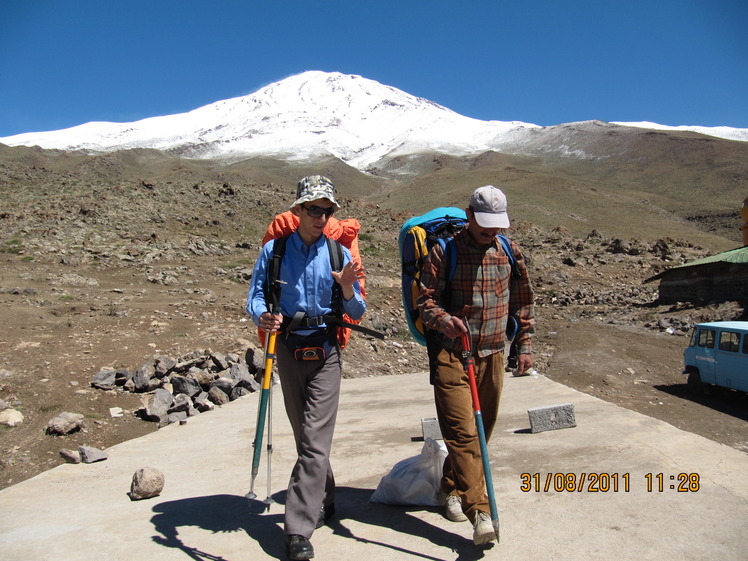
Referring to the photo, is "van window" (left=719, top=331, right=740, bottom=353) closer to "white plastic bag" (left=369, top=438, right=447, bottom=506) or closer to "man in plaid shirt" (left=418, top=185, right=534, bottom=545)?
"man in plaid shirt" (left=418, top=185, right=534, bottom=545)

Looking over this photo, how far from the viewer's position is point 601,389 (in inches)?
405

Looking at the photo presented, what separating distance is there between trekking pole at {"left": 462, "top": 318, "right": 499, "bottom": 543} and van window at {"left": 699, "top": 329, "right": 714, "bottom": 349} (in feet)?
28.5

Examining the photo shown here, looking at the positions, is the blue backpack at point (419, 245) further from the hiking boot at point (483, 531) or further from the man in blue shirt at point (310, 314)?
the hiking boot at point (483, 531)

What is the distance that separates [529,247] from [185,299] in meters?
21.1

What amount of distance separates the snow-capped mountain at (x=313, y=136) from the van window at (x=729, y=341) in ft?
357

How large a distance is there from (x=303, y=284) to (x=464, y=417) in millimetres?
1050

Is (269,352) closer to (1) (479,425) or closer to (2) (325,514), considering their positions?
(2) (325,514)

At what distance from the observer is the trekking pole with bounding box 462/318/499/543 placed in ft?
8.87

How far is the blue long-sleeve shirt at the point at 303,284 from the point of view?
9.96 feet

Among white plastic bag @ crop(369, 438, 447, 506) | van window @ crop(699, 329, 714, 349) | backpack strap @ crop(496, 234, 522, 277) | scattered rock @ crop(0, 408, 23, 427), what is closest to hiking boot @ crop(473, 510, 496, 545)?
white plastic bag @ crop(369, 438, 447, 506)

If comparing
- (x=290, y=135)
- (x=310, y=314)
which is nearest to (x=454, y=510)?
(x=310, y=314)

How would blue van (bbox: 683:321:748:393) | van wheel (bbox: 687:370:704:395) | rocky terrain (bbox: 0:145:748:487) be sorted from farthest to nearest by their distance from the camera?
van wheel (bbox: 687:370:704:395) → blue van (bbox: 683:321:748:393) → rocky terrain (bbox: 0:145:748:487)

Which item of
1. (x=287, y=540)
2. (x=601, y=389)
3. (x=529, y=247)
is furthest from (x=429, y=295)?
(x=529, y=247)

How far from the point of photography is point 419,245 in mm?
3211
